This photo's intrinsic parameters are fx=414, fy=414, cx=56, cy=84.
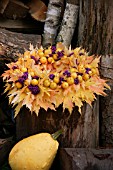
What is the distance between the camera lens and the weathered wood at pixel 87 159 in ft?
8.63

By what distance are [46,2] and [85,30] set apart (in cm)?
61

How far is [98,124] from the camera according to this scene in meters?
3.03

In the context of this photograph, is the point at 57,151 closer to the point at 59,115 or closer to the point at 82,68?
the point at 59,115

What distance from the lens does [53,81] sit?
2.77 m

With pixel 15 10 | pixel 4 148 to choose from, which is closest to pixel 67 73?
pixel 4 148

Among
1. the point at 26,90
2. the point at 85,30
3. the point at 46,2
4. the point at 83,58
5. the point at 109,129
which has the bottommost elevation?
the point at 109,129

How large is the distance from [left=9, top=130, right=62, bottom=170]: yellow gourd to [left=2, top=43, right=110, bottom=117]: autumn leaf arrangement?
0.20 m

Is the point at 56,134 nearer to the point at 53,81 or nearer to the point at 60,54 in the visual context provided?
the point at 53,81

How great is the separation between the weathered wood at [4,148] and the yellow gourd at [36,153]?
0.18m

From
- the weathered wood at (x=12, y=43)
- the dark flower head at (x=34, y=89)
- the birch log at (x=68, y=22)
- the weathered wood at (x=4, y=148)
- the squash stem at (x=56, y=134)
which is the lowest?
the weathered wood at (x=4, y=148)

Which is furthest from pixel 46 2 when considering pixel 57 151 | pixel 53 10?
pixel 57 151

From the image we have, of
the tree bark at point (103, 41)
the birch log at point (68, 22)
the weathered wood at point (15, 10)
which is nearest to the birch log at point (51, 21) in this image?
the birch log at point (68, 22)

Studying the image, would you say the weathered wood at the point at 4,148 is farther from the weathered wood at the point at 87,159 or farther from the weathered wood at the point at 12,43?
the weathered wood at the point at 12,43

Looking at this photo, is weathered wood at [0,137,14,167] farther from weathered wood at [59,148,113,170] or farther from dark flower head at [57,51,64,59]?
dark flower head at [57,51,64,59]
